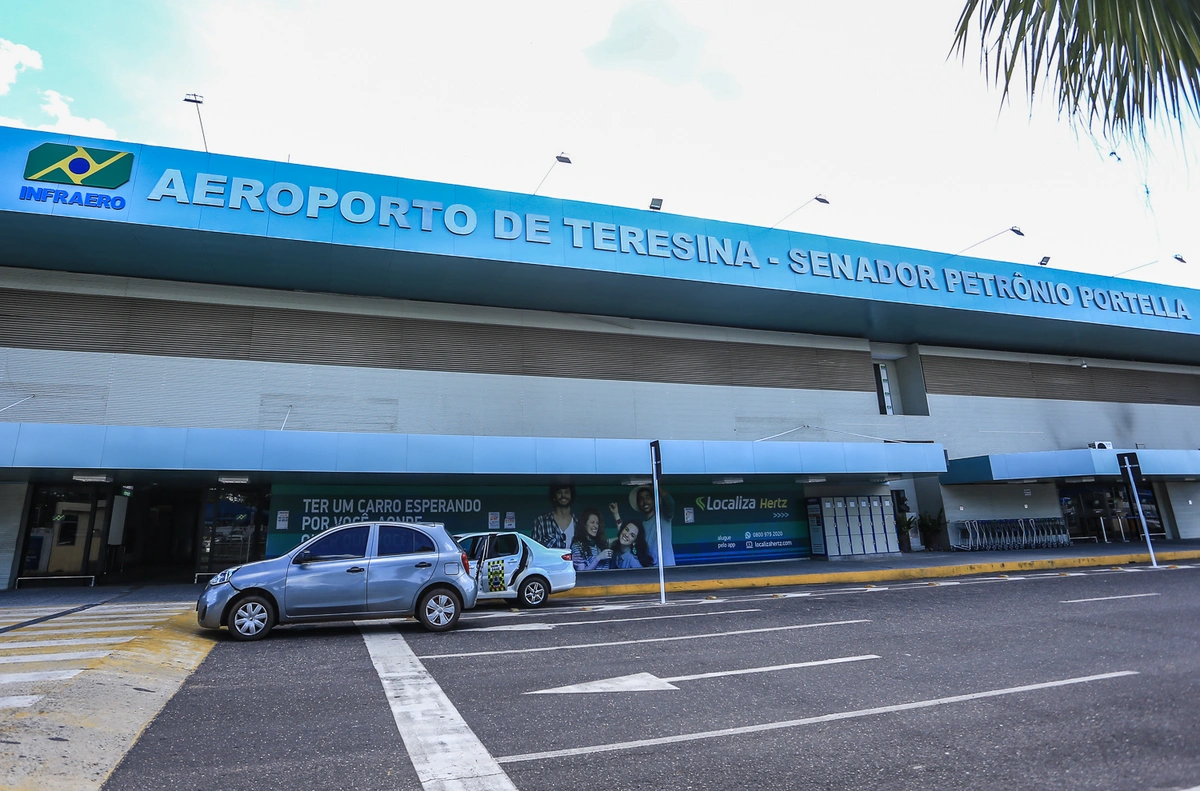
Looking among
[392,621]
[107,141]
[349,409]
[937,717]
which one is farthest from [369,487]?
[937,717]

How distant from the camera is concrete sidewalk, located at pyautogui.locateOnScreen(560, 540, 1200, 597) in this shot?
54.2ft

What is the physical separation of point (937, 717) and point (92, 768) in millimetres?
5880

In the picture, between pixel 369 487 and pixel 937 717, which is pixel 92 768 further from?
pixel 369 487

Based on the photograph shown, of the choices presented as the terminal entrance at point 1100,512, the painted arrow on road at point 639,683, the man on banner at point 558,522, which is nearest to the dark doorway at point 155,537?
the man on banner at point 558,522

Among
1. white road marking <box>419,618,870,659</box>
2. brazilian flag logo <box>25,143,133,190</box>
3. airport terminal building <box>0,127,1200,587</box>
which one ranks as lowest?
white road marking <box>419,618,870,659</box>

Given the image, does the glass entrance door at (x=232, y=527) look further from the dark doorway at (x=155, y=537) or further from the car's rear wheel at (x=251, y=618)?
the car's rear wheel at (x=251, y=618)

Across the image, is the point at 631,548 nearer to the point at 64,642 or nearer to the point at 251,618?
the point at 251,618

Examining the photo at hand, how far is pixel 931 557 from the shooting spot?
2267cm

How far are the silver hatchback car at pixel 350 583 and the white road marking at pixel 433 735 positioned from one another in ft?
6.06

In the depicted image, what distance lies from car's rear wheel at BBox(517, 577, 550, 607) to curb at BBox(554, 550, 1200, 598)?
198 centimetres

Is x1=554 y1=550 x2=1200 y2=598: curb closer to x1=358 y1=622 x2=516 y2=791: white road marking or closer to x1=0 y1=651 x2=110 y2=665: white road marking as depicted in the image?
x1=358 y1=622 x2=516 y2=791: white road marking

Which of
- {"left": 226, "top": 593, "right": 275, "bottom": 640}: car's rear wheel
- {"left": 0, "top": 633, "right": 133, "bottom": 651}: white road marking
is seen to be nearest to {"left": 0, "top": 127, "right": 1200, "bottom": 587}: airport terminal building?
{"left": 226, "top": 593, "right": 275, "bottom": 640}: car's rear wheel

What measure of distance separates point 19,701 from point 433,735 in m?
3.23

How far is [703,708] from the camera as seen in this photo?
217 inches
